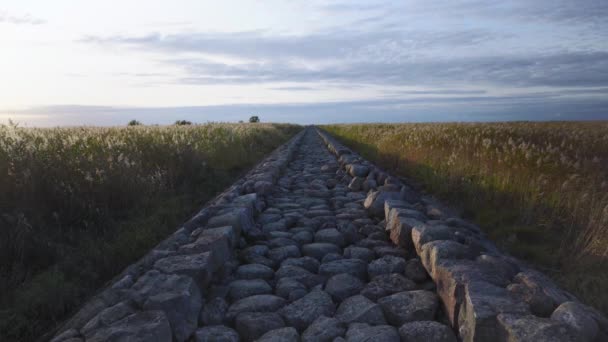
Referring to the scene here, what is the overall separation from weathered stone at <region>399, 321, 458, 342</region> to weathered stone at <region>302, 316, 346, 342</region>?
1.31 ft

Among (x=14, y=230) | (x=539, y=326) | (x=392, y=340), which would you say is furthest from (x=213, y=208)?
(x=539, y=326)

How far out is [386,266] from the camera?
3.77 meters

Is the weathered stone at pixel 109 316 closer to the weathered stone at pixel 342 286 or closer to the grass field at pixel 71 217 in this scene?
the grass field at pixel 71 217

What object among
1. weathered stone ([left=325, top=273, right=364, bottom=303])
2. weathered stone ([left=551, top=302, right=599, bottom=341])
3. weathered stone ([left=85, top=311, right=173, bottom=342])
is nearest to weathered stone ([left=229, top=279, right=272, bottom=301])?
weathered stone ([left=325, top=273, right=364, bottom=303])

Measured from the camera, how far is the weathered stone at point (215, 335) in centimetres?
270

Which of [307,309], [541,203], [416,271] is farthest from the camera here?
[541,203]

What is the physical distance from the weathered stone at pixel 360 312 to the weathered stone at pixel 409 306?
0.09 metres

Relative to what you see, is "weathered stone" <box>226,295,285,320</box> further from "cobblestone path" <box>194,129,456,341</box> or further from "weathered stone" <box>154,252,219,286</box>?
"weathered stone" <box>154,252,219,286</box>

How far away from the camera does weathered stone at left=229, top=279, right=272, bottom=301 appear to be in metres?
3.35

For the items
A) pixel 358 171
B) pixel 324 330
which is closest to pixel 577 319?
pixel 324 330

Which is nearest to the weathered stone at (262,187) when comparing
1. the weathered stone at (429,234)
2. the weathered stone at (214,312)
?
the weathered stone at (429,234)

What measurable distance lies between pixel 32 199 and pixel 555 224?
648cm

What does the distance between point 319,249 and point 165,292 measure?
5.71ft

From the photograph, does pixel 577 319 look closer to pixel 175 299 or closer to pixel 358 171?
pixel 175 299
